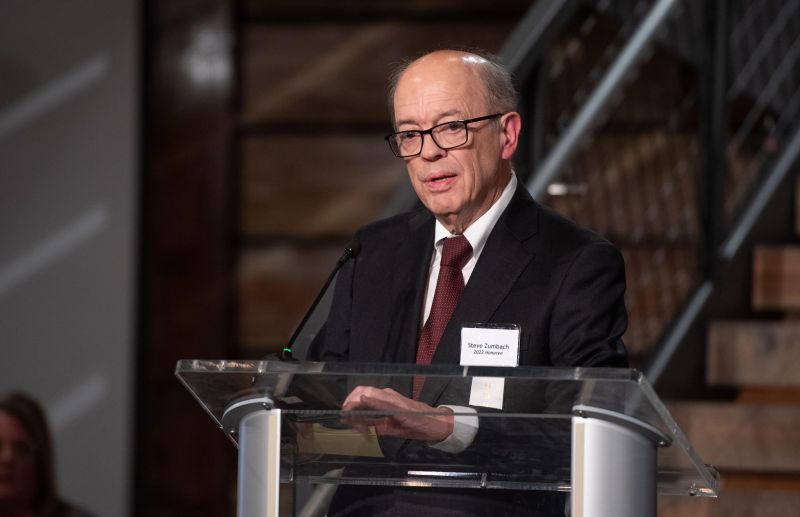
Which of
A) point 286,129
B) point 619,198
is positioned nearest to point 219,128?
point 286,129

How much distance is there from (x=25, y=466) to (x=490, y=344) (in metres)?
1.95

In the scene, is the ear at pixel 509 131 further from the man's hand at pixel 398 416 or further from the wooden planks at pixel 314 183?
the wooden planks at pixel 314 183

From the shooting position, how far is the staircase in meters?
2.45

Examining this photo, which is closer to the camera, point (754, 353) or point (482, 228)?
point (482, 228)

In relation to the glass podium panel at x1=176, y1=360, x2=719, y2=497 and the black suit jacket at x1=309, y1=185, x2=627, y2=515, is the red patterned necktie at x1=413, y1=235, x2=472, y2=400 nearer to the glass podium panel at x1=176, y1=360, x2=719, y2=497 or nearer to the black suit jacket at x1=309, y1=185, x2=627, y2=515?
the black suit jacket at x1=309, y1=185, x2=627, y2=515

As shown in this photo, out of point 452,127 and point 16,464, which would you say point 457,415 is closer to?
point 452,127

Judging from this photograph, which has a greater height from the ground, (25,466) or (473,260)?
(473,260)

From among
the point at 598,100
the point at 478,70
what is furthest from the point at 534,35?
the point at 478,70

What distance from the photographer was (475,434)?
43.8 inches

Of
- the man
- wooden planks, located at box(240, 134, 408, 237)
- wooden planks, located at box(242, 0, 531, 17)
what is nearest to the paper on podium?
the man

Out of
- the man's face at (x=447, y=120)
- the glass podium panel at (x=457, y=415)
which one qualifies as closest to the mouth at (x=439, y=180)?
the man's face at (x=447, y=120)

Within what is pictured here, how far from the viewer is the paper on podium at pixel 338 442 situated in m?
1.13

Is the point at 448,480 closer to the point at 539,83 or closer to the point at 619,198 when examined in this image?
the point at 539,83

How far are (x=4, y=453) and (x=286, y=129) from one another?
1686 mm
